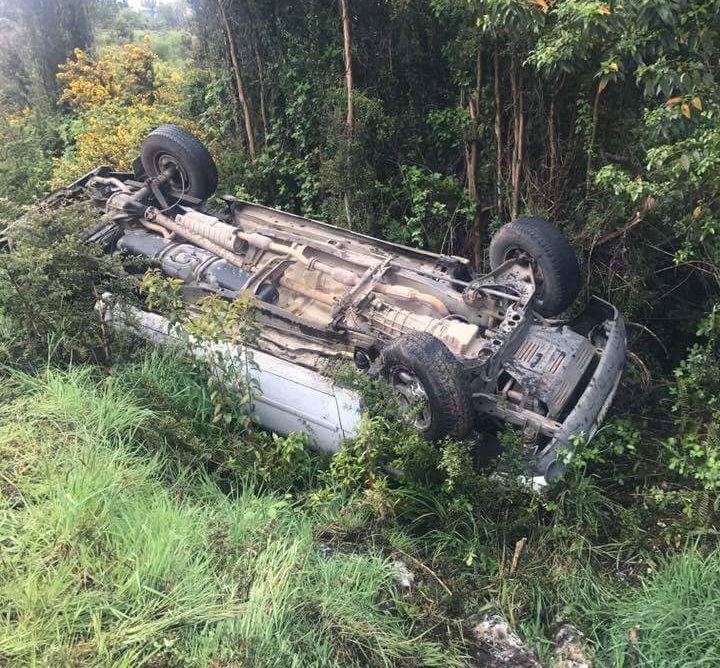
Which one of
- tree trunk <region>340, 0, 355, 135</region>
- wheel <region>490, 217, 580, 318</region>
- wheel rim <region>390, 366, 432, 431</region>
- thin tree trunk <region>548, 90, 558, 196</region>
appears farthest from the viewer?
tree trunk <region>340, 0, 355, 135</region>

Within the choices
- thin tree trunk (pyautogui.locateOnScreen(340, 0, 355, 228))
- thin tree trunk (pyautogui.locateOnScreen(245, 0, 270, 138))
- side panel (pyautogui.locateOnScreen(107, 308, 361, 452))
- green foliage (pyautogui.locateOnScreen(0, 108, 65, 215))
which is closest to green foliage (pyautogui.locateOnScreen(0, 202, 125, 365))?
side panel (pyautogui.locateOnScreen(107, 308, 361, 452))

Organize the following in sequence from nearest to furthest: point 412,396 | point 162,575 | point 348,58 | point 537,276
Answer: point 162,575 < point 412,396 < point 537,276 < point 348,58

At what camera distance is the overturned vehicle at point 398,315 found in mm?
3770

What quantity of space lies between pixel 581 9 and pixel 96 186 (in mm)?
4472

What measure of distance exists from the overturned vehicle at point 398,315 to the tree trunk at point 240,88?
1851 mm

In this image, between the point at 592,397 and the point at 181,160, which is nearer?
the point at 592,397

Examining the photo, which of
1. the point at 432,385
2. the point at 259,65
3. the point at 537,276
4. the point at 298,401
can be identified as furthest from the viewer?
the point at 259,65

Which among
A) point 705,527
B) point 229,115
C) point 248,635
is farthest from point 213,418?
point 229,115

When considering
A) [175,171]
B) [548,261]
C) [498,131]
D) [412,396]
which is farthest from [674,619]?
[175,171]

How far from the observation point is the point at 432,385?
3592 millimetres

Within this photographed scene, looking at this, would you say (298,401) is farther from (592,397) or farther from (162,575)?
(592,397)

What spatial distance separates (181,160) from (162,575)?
407 cm

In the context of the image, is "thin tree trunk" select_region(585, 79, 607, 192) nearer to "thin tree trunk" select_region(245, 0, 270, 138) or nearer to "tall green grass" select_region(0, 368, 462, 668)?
"tall green grass" select_region(0, 368, 462, 668)

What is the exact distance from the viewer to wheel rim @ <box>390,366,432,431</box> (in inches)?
147
